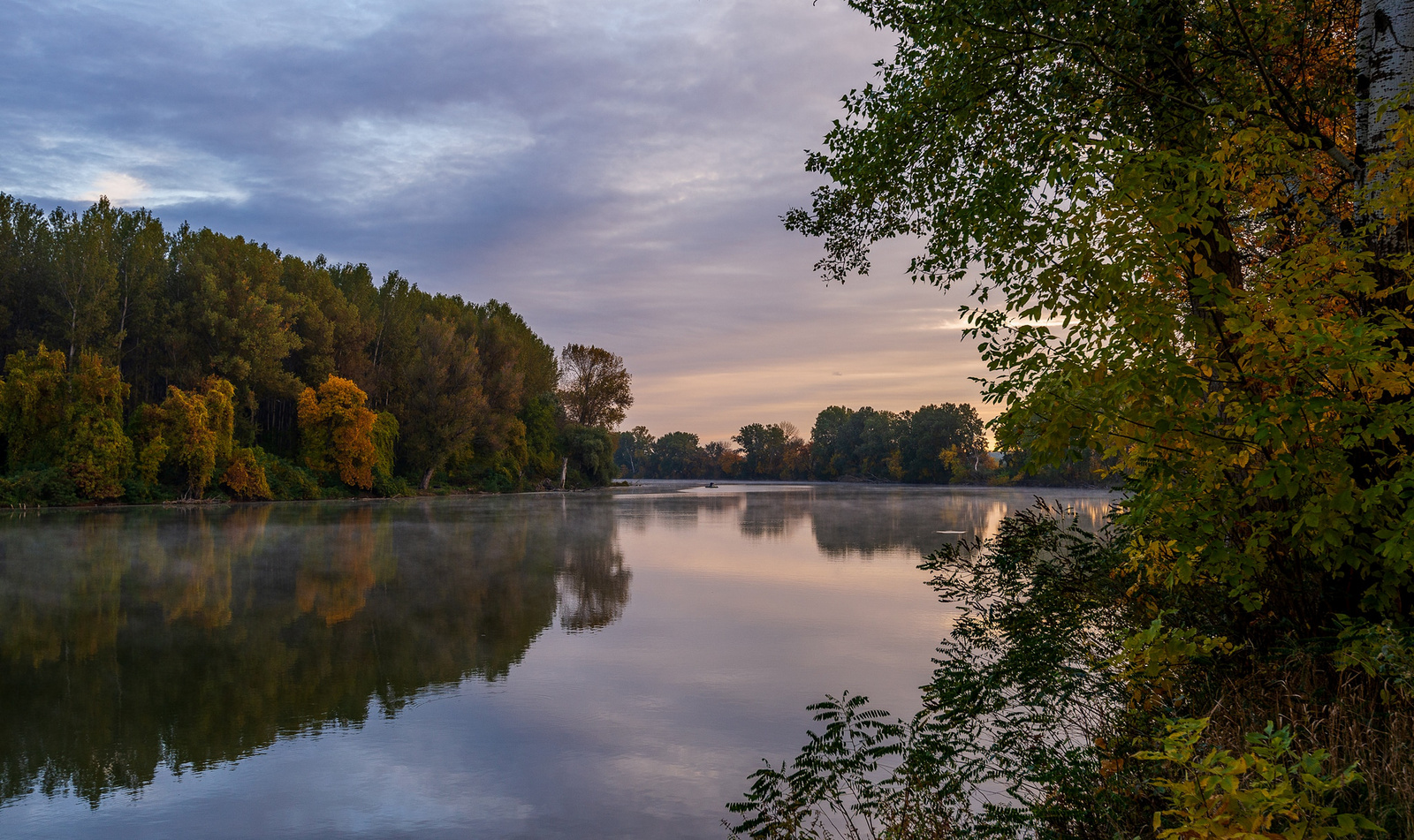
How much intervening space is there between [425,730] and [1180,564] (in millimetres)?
7195

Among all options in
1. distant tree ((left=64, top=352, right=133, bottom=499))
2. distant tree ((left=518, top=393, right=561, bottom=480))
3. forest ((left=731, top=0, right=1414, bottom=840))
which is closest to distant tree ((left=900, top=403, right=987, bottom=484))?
distant tree ((left=518, top=393, right=561, bottom=480))

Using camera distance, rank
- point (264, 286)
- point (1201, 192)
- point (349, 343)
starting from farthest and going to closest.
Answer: point (349, 343) < point (264, 286) < point (1201, 192)

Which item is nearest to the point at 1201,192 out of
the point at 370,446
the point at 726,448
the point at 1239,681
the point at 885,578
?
the point at 1239,681

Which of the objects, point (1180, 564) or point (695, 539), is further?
point (695, 539)

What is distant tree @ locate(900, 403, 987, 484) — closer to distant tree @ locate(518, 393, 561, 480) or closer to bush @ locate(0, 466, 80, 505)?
distant tree @ locate(518, 393, 561, 480)

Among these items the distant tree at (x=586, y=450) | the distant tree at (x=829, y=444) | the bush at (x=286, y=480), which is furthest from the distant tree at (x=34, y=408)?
the distant tree at (x=829, y=444)

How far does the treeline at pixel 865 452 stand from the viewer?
122500mm

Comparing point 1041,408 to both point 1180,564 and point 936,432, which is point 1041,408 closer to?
point 1180,564

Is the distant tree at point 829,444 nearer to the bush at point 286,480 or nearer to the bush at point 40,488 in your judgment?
the bush at point 286,480

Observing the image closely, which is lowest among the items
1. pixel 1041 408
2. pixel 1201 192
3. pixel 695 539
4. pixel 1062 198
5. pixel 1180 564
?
pixel 695 539

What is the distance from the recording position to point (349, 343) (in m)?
62.3

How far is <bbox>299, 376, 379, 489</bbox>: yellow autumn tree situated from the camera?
2170 inches

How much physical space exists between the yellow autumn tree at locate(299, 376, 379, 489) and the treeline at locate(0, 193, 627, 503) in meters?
0.11

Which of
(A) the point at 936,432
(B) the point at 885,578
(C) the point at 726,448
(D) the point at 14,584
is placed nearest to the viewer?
(D) the point at 14,584
